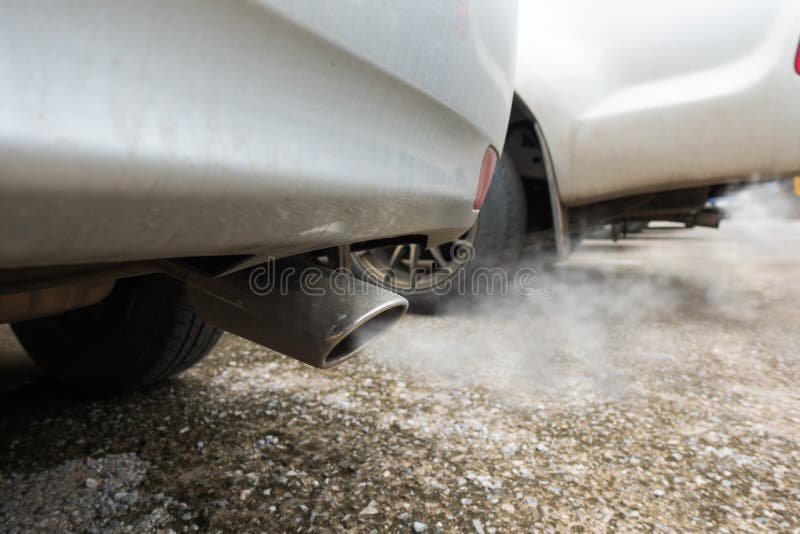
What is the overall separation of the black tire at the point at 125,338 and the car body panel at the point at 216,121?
2.02 ft

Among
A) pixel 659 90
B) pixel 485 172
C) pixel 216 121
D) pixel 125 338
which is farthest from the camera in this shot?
pixel 659 90

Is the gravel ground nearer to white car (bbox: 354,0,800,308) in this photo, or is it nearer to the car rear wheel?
the car rear wheel

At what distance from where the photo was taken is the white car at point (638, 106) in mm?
1578

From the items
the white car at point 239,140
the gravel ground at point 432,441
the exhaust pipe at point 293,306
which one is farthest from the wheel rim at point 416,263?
the exhaust pipe at point 293,306

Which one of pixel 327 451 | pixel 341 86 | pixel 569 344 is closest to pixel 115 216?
pixel 341 86

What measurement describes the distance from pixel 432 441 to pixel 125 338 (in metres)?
0.73

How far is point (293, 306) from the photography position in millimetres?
776

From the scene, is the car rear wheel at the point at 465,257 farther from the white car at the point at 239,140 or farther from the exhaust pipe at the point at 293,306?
the exhaust pipe at the point at 293,306

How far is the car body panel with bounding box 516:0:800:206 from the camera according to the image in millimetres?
1573

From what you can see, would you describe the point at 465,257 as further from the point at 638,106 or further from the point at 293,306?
the point at 293,306

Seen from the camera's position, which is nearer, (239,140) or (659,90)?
(239,140)

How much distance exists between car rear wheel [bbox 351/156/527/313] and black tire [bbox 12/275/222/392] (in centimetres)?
91

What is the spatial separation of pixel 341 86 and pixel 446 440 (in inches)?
30.2

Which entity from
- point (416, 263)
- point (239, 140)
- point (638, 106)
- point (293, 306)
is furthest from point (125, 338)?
point (638, 106)
